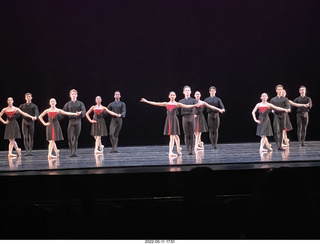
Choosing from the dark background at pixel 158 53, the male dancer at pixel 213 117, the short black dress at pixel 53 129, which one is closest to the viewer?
the short black dress at pixel 53 129

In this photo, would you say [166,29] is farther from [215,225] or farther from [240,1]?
[215,225]

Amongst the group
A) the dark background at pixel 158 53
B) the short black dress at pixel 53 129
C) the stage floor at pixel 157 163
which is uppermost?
the dark background at pixel 158 53

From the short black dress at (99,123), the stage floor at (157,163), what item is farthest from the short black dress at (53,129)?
the short black dress at (99,123)

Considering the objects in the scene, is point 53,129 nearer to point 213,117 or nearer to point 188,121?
point 188,121

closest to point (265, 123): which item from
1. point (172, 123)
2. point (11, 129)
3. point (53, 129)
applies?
point (172, 123)

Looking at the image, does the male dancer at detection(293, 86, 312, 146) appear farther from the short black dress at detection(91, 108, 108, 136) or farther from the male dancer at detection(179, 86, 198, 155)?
the short black dress at detection(91, 108, 108, 136)

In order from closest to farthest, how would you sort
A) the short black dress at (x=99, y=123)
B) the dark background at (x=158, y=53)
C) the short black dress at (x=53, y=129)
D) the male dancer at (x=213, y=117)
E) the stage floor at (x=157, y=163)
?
the stage floor at (x=157, y=163) → the short black dress at (x=53, y=129) → the short black dress at (x=99, y=123) → the male dancer at (x=213, y=117) → the dark background at (x=158, y=53)

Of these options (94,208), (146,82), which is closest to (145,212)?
(94,208)

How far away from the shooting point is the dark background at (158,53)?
11773 mm

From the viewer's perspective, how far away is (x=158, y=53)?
12.0 metres

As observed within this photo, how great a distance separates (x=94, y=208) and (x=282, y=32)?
10467 millimetres

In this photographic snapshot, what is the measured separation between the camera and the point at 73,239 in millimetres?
2811

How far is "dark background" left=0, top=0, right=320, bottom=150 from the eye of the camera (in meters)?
11.8

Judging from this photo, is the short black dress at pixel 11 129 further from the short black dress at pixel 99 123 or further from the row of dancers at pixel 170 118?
the short black dress at pixel 99 123
